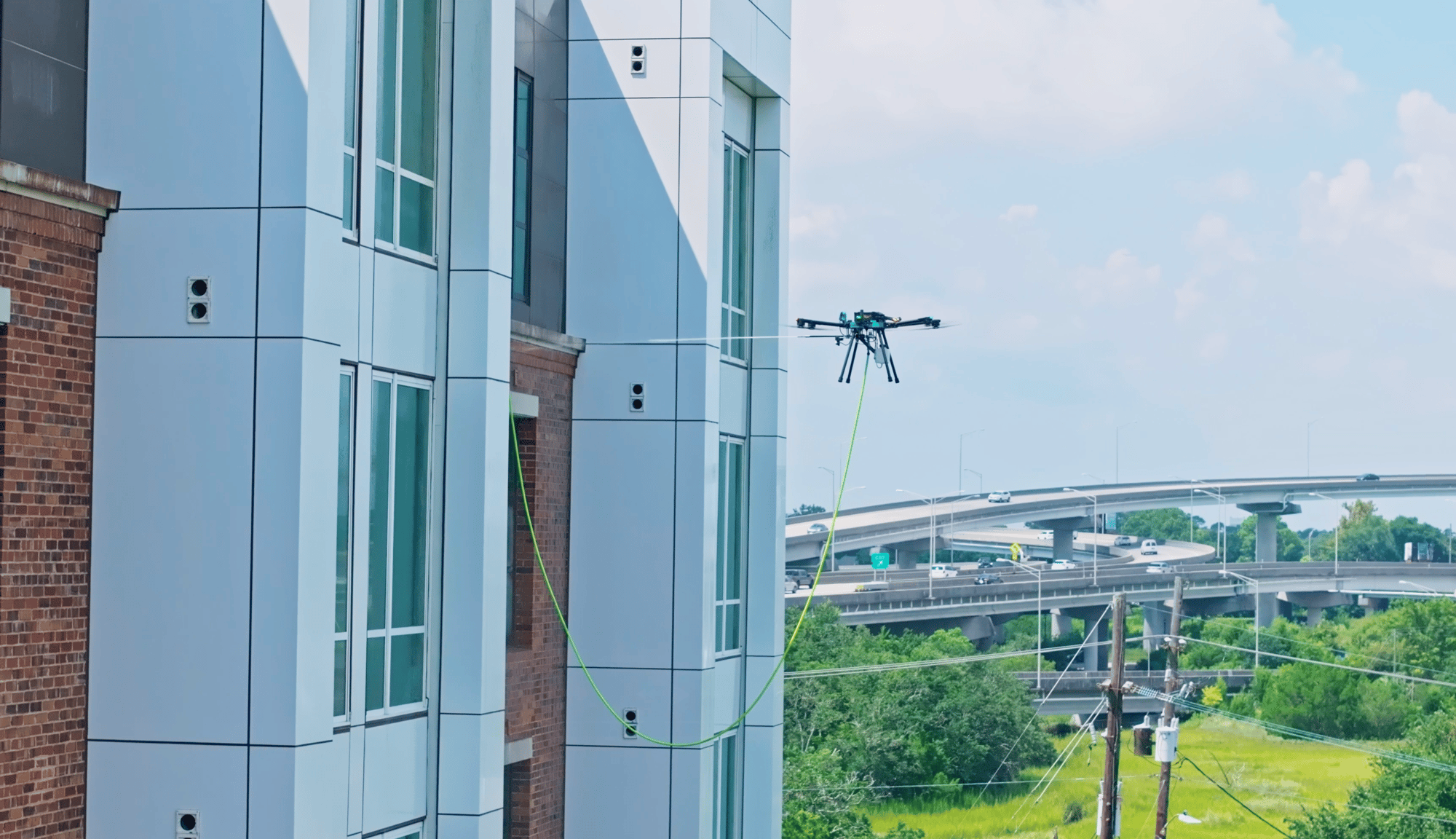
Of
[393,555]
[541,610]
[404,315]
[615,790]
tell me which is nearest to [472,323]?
[404,315]

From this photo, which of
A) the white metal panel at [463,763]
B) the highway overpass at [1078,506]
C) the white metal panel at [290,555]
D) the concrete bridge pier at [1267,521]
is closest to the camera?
the white metal panel at [290,555]

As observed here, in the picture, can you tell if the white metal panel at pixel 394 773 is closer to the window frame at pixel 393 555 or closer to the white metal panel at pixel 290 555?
the window frame at pixel 393 555

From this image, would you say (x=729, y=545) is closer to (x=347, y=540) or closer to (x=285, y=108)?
(x=347, y=540)

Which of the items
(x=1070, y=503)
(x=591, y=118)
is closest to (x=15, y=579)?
(x=591, y=118)

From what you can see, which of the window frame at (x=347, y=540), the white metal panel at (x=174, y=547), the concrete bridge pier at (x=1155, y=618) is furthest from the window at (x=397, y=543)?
the concrete bridge pier at (x=1155, y=618)

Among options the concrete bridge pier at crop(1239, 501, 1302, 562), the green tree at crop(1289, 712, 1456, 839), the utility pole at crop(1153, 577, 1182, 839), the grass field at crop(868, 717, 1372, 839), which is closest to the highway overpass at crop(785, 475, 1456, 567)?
the concrete bridge pier at crop(1239, 501, 1302, 562)

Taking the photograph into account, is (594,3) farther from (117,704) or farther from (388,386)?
(117,704)
